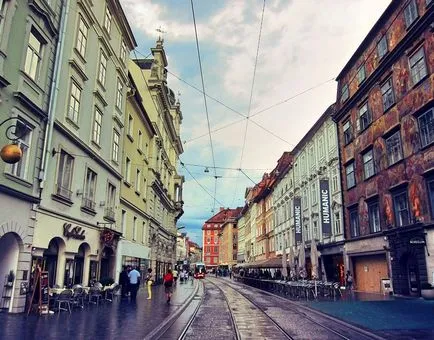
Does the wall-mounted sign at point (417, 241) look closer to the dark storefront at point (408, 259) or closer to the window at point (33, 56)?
the dark storefront at point (408, 259)

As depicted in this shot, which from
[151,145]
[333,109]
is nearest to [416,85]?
[333,109]

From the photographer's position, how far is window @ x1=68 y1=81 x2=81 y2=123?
61.9 feet

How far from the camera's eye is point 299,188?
46094mm

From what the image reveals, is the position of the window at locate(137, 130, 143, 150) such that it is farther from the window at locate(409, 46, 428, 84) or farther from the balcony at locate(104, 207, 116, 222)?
the window at locate(409, 46, 428, 84)

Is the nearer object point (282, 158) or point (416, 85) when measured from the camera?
point (416, 85)

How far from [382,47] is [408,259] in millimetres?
14307

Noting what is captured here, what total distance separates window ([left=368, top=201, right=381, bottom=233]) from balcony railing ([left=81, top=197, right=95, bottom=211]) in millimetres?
19084

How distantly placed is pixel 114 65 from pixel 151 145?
14.1 metres

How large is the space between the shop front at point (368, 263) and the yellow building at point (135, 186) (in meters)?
16.8

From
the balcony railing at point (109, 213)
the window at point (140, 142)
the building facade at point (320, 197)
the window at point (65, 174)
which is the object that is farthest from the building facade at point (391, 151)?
the window at point (65, 174)

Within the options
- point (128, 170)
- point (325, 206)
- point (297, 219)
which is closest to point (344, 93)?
point (325, 206)

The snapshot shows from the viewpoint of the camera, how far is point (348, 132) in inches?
1324

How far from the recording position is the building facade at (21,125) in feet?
44.6

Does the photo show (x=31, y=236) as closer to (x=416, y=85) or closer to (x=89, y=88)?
(x=89, y=88)
